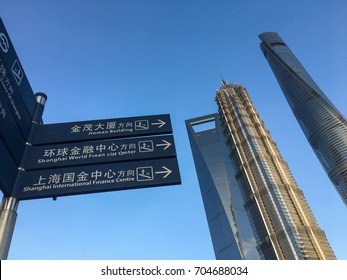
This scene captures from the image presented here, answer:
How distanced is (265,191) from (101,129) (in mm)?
75117

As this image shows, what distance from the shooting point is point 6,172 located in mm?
5141

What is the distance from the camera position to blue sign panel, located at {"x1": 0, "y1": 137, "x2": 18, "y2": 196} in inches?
197

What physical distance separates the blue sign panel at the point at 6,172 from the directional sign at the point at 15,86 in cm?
76

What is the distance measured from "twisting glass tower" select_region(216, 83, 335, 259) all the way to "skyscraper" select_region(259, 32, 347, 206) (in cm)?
1185

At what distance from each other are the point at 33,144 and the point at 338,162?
88234 mm

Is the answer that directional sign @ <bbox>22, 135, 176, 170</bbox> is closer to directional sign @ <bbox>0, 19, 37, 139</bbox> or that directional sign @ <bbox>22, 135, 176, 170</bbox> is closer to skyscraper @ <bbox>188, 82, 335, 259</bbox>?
directional sign @ <bbox>0, 19, 37, 139</bbox>

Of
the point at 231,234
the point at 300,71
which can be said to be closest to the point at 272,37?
the point at 300,71

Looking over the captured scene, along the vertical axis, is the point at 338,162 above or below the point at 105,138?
above

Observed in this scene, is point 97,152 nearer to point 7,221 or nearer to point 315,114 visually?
point 7,221

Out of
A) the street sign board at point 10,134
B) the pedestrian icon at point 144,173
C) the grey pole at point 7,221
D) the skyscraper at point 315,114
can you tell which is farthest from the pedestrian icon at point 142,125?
the skyscraper at point 315,114

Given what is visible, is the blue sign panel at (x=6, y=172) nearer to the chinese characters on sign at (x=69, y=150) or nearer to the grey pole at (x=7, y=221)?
the chinese characters on sign at (x=69, y=150)

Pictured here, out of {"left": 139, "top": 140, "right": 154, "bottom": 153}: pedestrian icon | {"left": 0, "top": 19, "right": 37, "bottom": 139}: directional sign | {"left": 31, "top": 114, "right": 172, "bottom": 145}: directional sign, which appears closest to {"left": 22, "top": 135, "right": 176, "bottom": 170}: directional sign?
{"left": 139, "top": 140, "right": 154, "bottom": 153}: pedestrian icon

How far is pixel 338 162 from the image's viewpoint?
8069 centimetres
